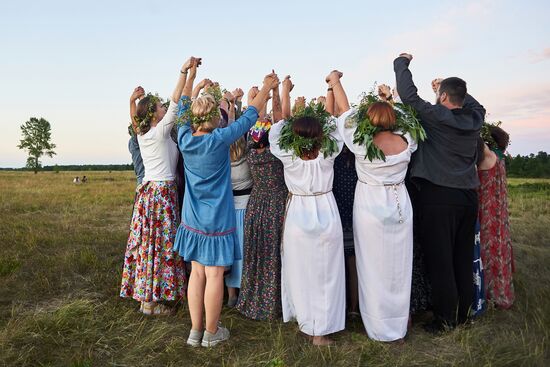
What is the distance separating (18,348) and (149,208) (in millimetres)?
1936

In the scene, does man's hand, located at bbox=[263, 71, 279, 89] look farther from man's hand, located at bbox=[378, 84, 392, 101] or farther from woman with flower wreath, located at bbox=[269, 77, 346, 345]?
man's hand, located at bbox=[378, 84, 392, 101]

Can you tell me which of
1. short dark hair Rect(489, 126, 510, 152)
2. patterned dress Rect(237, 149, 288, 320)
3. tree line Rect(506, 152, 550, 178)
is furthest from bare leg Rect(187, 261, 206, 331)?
tree line Rect(506, 152, 550, 178)

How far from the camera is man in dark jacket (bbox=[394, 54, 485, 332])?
14.8 ft

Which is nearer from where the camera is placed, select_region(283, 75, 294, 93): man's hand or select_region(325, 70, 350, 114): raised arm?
select_region(325, 70, 350, 114): raised arm

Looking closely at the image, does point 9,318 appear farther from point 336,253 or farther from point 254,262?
point 336,253

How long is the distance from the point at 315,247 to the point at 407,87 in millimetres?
1976

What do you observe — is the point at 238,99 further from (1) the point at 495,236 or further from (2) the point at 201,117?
(1) the point at 495,236

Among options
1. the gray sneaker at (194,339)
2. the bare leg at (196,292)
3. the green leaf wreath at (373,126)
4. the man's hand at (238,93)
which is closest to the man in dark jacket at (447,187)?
the green leaf wreath at (373,126)

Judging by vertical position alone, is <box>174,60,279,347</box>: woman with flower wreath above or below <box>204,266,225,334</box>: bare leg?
above

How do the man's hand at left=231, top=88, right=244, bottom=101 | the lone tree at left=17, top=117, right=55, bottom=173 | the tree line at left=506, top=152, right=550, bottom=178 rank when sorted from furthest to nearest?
the lone tree at left=17, top=117, right=55, bottom=173, the tree line at left=506, top=152, right=550, bottom=178, the man's hand at left=231, top=88, right=244, bottom=101

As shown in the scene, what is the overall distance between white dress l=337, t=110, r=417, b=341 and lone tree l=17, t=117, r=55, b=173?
285 ft

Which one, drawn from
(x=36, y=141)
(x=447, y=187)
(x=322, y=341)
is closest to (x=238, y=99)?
(x=447, y=187)

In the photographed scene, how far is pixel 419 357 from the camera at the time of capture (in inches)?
162

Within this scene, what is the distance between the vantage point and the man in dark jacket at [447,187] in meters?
4.50
